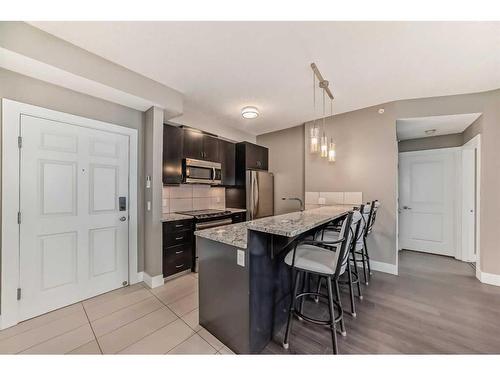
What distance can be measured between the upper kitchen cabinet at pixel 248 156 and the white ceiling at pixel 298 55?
1.36 meters

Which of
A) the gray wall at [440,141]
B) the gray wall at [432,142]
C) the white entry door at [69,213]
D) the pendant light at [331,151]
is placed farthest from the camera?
the gray wall at [432,142]

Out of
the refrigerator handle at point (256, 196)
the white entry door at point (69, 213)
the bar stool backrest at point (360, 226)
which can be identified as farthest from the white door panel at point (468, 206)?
the white entry door at point (69, 213)

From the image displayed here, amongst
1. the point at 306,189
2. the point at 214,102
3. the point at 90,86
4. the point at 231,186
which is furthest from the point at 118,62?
the point at 306,189

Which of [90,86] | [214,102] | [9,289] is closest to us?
[9,289]

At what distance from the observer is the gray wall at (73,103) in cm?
196

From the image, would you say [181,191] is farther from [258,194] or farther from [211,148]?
[258,194]

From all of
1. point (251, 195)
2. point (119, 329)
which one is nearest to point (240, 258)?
point (119, 329)

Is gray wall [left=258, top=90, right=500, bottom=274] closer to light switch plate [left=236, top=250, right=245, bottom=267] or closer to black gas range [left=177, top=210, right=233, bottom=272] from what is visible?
black gas range [left=177, top=210, right=233, bottom=272]

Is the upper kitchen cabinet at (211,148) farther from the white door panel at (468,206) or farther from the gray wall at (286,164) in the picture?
the white door panel at (468,206)

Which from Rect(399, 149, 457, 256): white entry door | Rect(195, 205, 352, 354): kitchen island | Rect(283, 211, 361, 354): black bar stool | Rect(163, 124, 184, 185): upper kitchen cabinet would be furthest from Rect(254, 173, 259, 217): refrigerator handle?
Rect(399, 149, 457, 256): white entry door

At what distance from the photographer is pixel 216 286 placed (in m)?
1.76

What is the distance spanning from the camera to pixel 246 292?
153 cm

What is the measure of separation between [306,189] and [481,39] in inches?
110

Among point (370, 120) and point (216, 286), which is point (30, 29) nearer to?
point (216, 286)
